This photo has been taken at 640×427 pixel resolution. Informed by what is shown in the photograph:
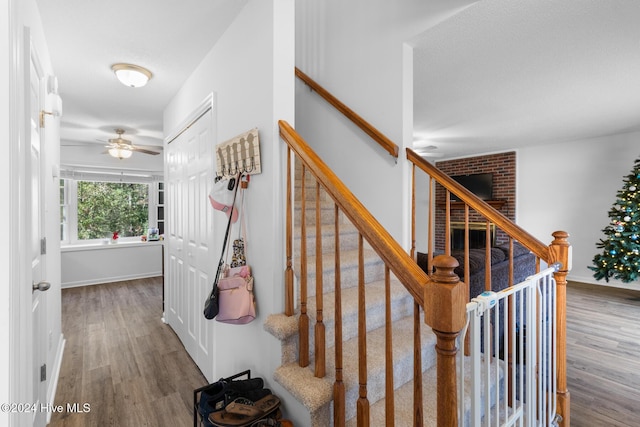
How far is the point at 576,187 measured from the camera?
5.50m

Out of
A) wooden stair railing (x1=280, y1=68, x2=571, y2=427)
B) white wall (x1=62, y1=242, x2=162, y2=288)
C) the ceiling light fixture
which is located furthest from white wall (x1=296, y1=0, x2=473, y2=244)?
white wall (x1=62, y1=242, x2=162, y2=288)

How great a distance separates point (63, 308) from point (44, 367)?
9.55 feet

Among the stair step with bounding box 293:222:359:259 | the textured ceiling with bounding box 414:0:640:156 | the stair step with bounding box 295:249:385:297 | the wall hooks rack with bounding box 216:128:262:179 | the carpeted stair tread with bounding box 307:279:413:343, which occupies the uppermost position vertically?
the textured ceiling with bounding box 414:0:640:156

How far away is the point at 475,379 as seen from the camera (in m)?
0.96

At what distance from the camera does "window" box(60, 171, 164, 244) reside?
5.30 meters

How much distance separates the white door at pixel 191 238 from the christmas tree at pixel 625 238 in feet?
18.9

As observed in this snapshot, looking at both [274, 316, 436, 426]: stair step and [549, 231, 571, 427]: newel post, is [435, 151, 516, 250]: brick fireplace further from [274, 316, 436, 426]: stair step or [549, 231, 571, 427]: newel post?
[274, 316, 436, 426]: stair step

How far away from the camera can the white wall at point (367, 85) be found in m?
2.18

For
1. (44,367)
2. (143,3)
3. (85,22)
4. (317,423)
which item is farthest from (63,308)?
(317,423)

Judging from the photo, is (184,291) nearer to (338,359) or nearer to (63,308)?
(338,359)

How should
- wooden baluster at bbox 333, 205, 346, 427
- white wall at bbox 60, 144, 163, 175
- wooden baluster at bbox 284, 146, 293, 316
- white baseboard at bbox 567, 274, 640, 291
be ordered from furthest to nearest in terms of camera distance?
white wall at bbox 60, 144, 163, 175, white baseboard at bbox 567, 274, 640, 291, wooden baluster at bbox 284, 146, 293, 316, wooden baluster at bbox 333, 205, 346, 427

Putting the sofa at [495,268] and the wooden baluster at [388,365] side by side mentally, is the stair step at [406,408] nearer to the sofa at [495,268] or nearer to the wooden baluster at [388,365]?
the wooden baluster at [388,365]

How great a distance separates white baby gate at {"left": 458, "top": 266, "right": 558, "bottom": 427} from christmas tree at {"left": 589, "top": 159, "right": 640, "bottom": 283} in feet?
14.0

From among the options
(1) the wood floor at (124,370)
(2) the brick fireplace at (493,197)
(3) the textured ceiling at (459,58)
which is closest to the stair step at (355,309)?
(1) the wood floor at (124,370)
